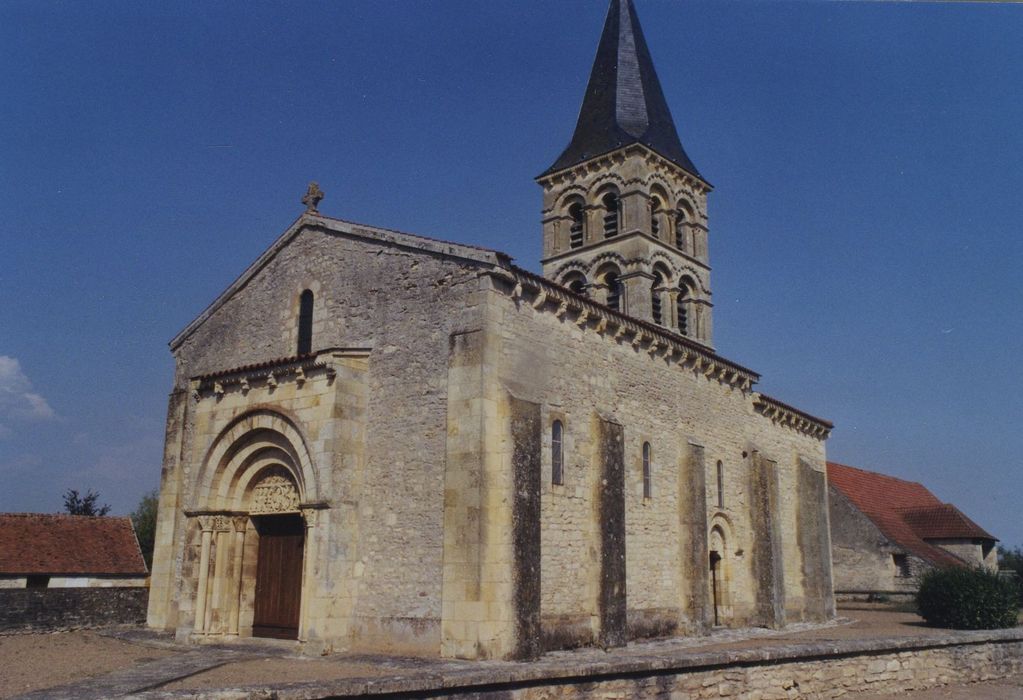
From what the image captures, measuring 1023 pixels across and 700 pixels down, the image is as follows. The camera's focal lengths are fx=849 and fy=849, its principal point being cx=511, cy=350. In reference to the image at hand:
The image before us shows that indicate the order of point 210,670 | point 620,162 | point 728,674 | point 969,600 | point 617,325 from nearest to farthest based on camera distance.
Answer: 1. point 728,674
2. point 210,670
3. point 617,325
4. point 969,600
5. point 620,162

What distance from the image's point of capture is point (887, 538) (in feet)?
101

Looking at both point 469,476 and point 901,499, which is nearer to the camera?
point 469,476

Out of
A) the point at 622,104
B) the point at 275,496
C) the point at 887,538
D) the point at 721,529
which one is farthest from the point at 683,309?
the point at 275,496

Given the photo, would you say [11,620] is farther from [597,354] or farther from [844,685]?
[844,685]

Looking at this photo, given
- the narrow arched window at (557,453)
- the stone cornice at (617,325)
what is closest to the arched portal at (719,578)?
the stone cornice at (617,325)

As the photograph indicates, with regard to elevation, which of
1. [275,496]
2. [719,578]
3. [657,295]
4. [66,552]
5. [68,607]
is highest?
[657,295]

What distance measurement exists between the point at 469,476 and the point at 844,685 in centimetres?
664

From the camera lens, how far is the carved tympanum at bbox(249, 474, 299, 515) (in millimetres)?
16125

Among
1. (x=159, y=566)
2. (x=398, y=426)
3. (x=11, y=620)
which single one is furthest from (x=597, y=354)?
(x=11, y=620)

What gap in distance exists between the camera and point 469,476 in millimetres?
13812

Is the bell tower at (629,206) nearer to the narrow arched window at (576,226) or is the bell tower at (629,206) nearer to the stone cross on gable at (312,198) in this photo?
the narrow arched window at (576,226)

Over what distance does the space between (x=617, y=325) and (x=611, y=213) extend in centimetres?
1251

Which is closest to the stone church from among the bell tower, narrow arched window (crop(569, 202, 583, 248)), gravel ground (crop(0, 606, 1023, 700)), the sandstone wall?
the sandstone wall

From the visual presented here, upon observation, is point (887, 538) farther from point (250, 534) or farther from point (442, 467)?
point (250, 534)
